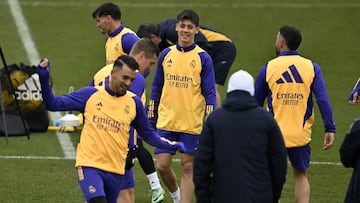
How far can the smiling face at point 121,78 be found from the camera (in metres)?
10.9

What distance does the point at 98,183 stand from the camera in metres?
10.9

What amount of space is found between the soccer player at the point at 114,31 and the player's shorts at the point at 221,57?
208 inches

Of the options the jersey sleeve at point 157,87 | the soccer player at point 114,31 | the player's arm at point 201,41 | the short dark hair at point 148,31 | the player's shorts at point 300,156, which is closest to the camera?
the player's shorts at point 300,156

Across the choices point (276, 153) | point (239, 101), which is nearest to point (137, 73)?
point (239, 101)

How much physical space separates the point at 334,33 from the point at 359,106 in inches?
204

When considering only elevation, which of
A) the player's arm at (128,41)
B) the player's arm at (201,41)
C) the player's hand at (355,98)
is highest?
the player's arm at (128,41)

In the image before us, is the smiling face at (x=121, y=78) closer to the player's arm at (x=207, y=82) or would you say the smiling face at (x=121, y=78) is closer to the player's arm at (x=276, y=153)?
the player's arm at (x=276, y=153)

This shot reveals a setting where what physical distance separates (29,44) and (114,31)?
33.2 ft

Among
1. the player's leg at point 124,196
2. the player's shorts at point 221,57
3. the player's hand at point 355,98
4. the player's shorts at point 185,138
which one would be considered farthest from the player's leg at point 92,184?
the player's shorts at point 221,57

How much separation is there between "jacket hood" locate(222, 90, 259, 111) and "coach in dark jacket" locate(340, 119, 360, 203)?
91 cm

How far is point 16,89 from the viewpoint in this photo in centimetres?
1755

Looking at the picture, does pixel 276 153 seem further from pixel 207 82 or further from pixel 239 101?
pixel 207 82

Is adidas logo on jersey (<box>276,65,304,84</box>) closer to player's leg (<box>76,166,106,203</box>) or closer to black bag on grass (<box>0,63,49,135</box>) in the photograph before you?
player's leg (<box>76,166,106,203</box>)

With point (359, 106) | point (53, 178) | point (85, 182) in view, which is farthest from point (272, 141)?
point (359, 106)
